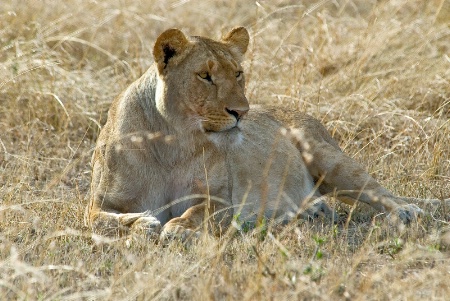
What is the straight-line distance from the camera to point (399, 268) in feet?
13.7

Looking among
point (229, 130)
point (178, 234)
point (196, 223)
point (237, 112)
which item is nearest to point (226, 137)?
point (229, 130)

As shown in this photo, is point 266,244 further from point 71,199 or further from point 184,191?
point 71,199

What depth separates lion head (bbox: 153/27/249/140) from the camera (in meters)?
4.75

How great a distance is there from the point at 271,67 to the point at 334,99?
0.63 metres

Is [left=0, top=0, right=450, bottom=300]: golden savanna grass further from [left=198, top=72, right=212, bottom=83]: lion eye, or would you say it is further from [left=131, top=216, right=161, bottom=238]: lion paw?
[left=198, top=72, right=212, bottom=83]: lion eye

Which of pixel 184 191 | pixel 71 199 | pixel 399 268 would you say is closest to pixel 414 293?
pixel 399 268

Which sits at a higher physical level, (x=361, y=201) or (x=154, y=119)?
(x=154, y=119)

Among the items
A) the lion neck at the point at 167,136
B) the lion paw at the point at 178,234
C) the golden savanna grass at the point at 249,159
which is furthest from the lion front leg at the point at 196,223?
the lion neck at the point at 167,136

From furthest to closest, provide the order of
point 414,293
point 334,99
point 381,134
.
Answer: point 334,99
point 381,134
point 414,293

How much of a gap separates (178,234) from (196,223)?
21cm

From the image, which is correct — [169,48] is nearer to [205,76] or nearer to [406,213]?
[205,76]

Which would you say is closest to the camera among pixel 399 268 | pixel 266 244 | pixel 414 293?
pixel 414 293

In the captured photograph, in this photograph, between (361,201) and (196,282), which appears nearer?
(196,282)

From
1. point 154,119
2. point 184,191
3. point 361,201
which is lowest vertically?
point 361,201
